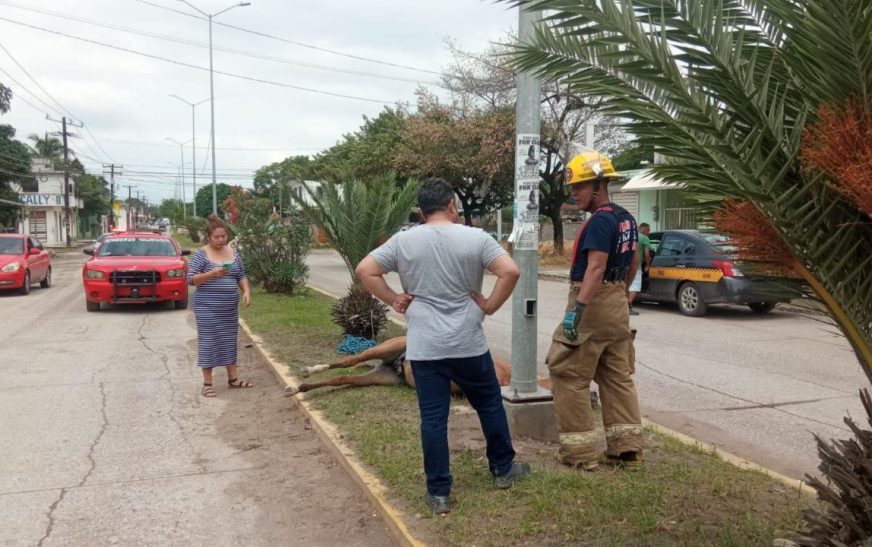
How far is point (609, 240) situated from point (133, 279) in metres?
12.1

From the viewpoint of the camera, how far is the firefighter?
4266 millimetres

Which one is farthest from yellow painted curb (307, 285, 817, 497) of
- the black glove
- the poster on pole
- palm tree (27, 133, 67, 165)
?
palm tree (27, 133, 67, 165)

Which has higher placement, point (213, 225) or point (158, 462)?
point (213, 225)

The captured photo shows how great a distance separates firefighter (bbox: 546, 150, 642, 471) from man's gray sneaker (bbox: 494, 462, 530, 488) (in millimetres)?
343

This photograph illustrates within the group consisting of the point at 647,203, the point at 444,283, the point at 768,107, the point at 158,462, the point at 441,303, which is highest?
the point at 647,203

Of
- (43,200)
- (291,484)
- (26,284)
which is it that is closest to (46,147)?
(43,200)

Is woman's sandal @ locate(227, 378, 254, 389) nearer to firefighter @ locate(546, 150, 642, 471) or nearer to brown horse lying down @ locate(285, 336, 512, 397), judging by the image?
brown horse lying down @ locate(285, 336, 512, 397)

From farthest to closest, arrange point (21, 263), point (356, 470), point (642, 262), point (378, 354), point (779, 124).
A: point (21, 263), point (642, 262), point (378, 354), point (356, 470), point (779, 124)

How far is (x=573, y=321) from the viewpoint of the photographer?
414cm

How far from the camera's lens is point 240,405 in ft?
23.3

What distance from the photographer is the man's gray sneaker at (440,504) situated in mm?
3896

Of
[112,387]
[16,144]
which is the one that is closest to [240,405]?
[112,387]

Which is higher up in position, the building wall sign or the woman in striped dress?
the building wall sign

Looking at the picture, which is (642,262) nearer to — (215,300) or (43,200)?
(215,300)
